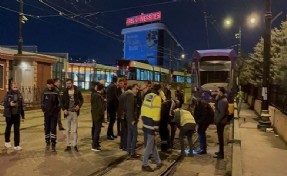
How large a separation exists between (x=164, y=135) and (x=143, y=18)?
393 ft

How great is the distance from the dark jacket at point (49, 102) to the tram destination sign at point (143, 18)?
11409 cm

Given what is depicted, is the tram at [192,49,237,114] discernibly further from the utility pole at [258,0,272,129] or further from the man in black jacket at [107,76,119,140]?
the man in black jacket at [107,76,119,140]

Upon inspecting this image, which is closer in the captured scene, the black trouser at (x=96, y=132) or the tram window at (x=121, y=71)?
the black trouser at (x=96, y=132)

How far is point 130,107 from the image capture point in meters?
10.3

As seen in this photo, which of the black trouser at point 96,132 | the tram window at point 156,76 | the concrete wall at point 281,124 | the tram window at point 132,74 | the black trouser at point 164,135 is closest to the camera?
the black trouser at point 96,132

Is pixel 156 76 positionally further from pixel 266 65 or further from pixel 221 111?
pixel 221 111

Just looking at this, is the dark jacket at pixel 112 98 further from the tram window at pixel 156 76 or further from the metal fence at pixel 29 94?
the tram window at pixel 156 76

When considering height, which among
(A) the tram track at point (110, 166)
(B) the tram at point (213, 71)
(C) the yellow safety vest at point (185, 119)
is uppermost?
(B) the tram at point (213, 71)

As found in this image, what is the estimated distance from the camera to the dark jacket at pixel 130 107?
10312 mm

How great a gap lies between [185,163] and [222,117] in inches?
65.8

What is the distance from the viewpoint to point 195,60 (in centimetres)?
2152

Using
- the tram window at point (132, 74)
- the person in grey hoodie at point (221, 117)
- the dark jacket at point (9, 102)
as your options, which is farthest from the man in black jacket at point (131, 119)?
the tram window at point (132, 74)

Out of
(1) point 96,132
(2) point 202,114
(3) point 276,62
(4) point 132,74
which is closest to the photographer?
(1) point 96,132

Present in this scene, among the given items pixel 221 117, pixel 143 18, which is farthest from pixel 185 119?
pixel 143 18
